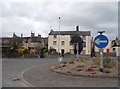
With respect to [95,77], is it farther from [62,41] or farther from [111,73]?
[62,41]

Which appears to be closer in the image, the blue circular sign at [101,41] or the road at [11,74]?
the road at [11,74]

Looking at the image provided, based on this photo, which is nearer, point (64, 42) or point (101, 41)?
point (101, 41)

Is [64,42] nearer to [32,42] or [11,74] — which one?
Result: [32,42]

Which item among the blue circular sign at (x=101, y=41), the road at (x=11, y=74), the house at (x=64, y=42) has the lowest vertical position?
the road at (x=11, y=74)

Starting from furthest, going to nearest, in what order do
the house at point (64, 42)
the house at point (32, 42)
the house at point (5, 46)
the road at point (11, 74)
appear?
the house at point (32, 42), the house at point (64, 42), the house at point (5, 46), the road at point (11, 74)

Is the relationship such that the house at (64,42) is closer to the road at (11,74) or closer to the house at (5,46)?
the house at (5,46)

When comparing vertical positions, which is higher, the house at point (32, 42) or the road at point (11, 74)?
the house at point (32, 42)

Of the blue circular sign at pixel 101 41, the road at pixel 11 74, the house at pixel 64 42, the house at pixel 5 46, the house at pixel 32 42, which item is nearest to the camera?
the road at pixel 11 74

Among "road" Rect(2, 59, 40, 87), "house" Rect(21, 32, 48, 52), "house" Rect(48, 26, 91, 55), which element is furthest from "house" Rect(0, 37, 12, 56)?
"road" Rect(2, 59, 40, 87)

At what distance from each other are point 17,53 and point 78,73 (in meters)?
49.5

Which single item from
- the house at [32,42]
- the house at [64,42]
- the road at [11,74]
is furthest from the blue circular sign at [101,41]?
the house at [32,42]

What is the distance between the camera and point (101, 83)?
36.7ft

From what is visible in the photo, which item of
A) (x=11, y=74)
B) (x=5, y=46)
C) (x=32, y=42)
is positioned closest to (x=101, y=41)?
(x=11, y=74)

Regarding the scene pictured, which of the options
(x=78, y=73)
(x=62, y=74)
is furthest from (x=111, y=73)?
(x=62, y=74)
